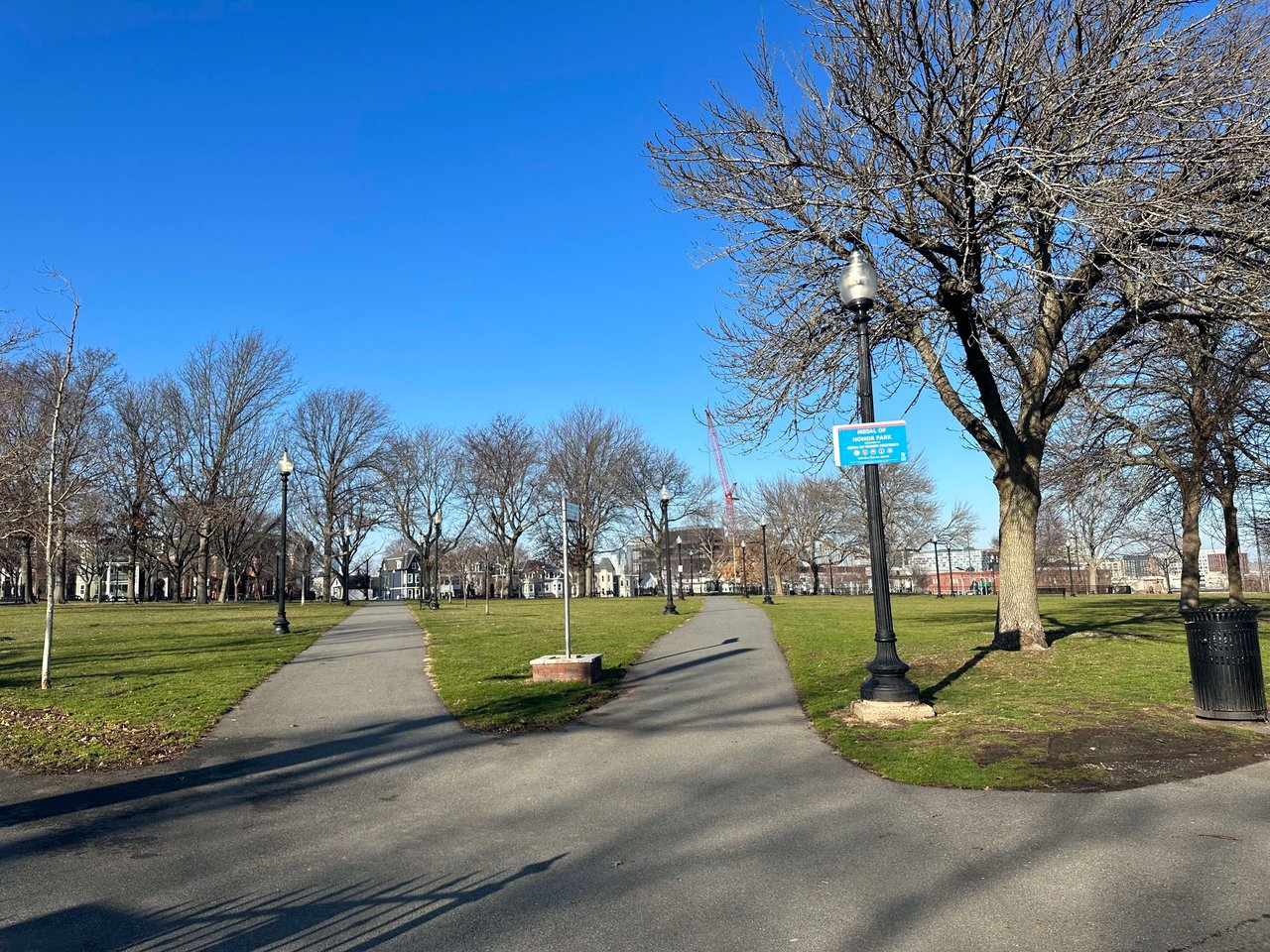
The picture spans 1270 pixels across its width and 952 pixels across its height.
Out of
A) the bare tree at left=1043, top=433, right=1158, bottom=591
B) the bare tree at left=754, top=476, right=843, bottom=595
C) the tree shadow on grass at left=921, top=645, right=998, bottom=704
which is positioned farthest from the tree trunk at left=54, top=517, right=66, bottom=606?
the bare tree at left=754, top=476, right=843, bottom=595

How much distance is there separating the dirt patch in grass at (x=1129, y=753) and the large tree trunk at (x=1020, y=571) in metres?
5.61

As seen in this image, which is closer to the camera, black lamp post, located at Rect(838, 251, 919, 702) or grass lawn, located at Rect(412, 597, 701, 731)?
black lamp post, located at Rect(838, 251, 919, 702)

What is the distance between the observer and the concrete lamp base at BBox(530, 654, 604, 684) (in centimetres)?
1186

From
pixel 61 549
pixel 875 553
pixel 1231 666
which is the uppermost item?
pixel 61 549

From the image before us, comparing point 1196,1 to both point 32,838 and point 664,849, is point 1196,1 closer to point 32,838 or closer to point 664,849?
point 664,849

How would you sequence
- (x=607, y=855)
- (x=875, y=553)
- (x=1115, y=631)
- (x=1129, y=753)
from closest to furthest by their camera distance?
(x=607, y=855)
(x=1129, y=753)
(x=875, y=553)
(x=1115, y=631)

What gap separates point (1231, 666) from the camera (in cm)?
782

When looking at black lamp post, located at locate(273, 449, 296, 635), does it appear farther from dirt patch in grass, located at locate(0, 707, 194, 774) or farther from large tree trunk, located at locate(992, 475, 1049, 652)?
large tree trunk, located at locate(992, 475, 1049, 652)

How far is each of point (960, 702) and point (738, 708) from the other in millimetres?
2531

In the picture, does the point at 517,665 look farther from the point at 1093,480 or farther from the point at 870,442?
the point at 1093,480

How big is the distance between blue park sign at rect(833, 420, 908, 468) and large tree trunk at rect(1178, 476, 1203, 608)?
62.0 ft

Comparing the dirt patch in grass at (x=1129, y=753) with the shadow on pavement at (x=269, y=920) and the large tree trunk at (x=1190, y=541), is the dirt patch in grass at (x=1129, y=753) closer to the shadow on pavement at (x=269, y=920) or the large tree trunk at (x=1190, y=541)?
the shadow on pavement at (x=269, y=920)

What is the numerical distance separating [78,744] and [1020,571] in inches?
510

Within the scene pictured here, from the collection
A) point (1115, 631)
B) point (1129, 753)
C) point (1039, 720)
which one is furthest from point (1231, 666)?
point (1115, 631)
